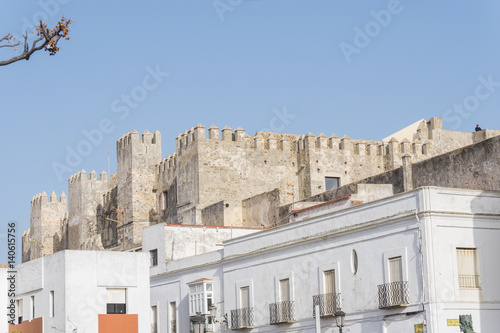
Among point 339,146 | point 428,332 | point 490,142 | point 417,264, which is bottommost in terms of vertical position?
point 428,332

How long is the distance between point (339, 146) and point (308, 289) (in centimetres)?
1879

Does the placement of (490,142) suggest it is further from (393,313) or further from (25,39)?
(25,39)

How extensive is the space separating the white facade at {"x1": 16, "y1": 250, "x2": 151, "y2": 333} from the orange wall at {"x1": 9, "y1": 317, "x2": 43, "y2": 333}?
18 centimetres

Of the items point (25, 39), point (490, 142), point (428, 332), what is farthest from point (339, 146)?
point (25, 39)

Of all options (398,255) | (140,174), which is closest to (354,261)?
(398,255)

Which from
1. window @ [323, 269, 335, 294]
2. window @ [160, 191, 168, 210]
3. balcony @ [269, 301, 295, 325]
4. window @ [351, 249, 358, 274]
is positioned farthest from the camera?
window @ [160, 191, 168, 210]

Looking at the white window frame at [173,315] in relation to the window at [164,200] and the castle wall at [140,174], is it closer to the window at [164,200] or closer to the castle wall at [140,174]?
the window at [164,200]

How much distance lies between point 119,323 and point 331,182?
18521mm

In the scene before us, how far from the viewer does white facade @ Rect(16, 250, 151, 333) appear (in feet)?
91.5

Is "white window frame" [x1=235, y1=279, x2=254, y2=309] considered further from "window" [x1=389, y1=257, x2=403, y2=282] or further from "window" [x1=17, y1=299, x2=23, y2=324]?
"window" [x1=17, y1=299, x2=23, y2=324]

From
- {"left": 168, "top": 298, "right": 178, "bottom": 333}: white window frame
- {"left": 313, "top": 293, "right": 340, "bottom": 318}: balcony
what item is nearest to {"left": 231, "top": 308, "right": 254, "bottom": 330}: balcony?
{"left": 313, "top": 293, "right": 340, "bottom": 318}: balcony

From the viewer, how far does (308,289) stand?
88.9 feet

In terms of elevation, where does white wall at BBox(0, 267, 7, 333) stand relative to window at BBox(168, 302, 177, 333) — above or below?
above

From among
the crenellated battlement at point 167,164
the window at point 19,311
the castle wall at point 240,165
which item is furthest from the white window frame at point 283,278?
the crenellated battlement at point 167,164
